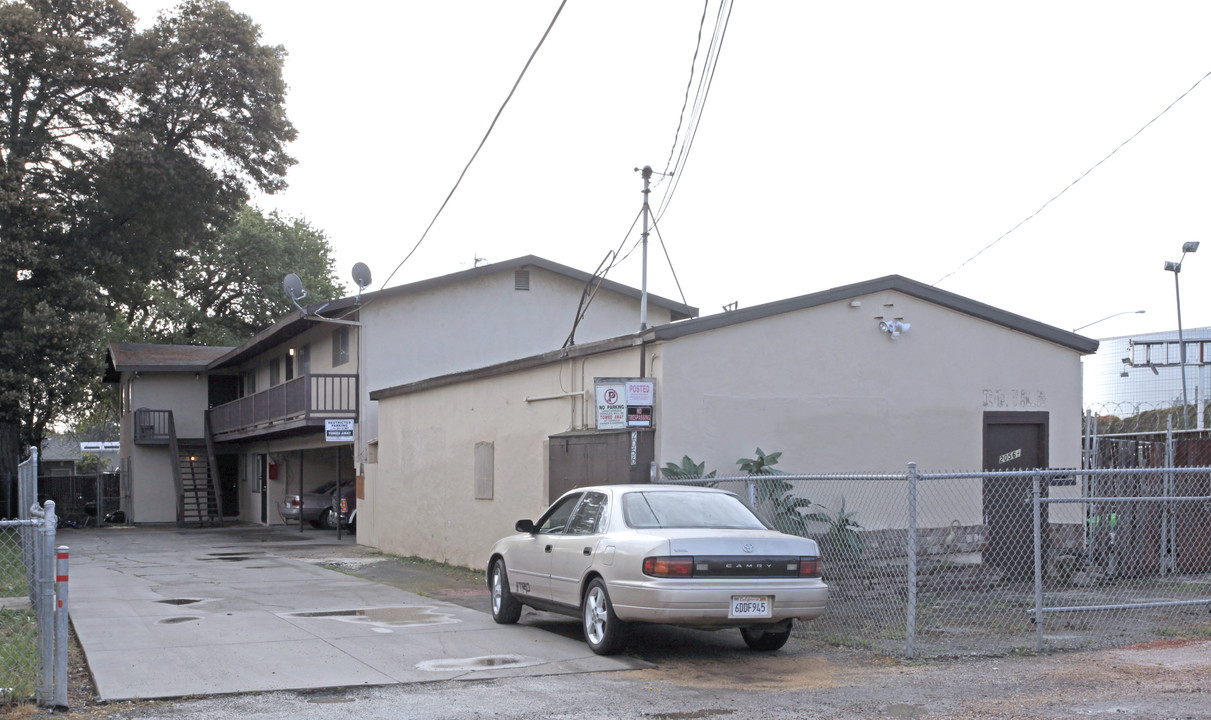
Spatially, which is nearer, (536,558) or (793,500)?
(536,558)

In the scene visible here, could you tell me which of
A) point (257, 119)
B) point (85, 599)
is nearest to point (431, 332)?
point (257, 119)

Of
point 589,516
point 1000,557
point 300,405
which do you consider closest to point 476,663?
point 589,516

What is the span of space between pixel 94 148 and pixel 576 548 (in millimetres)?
25518

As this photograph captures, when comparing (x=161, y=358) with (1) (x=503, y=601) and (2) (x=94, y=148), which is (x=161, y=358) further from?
(1) (x=503, y=601)

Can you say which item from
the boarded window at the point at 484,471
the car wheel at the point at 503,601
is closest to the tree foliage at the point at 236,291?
the boarded window at the point at 484,471

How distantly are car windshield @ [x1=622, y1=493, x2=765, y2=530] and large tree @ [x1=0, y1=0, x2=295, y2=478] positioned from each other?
23.1 metres

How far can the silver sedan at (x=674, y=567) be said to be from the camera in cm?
842

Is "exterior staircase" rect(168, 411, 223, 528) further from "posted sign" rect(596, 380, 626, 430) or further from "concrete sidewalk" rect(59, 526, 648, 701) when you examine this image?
"posted sign" rect(596, 380, 626, 430)

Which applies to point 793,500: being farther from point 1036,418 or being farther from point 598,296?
point 598,296

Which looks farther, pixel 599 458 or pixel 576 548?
pixel 599 458

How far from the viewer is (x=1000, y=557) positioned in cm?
1335

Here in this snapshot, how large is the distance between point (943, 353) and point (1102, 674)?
6.43 meters

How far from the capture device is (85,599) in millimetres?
13258

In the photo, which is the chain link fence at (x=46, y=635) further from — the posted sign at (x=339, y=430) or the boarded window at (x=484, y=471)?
the posted sign at (x=339, y=430)
